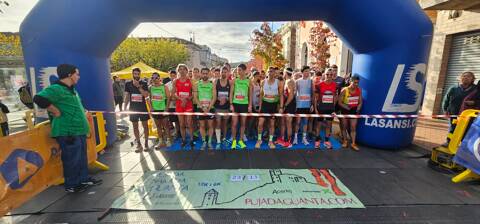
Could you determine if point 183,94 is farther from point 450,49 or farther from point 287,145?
point 450,49

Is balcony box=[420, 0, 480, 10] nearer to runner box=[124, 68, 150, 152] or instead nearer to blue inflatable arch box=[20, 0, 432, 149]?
blue inflatable arch box=[20, 0, 432, 149]

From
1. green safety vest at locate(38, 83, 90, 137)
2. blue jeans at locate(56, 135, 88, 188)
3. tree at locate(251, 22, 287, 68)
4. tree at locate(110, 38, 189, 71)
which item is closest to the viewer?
green safety vest at locate(38, 83, 90, 137)

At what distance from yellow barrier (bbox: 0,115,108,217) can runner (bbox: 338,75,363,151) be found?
17.7 ft

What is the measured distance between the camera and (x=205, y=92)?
5160mm

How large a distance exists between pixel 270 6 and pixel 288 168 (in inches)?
125

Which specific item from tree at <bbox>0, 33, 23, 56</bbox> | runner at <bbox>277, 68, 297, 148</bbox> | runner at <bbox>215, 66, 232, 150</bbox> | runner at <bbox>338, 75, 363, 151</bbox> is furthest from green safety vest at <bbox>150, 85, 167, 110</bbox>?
tree at <bbox>0, 33, 23, 56</bbox>

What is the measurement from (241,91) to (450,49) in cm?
752

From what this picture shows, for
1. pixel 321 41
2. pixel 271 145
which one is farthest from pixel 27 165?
pixel 321 41

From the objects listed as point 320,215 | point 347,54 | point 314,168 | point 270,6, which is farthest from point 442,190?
point 347,54

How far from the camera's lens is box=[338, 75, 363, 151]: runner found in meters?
5.11

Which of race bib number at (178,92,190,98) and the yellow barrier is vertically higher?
race bib number at (178,92,190,98)

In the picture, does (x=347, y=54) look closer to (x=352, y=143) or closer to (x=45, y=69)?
(x=352, y=143)

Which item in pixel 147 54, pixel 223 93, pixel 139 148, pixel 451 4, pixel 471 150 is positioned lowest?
pixel 139 148

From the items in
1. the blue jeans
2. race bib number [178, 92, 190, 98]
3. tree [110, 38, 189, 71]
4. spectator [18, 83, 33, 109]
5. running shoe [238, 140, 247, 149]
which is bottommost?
running shoe [238, 140, 247, 149]
